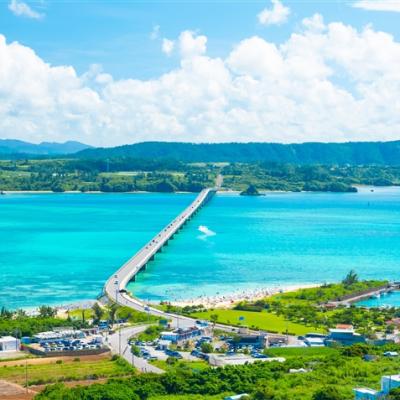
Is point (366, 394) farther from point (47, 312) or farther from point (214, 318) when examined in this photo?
point (47, 312)

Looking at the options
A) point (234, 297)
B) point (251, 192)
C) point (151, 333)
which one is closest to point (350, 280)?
point (234, 297)

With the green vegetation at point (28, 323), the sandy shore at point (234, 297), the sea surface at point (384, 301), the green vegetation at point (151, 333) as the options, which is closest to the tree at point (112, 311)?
the green vegetation at point (28, 323)

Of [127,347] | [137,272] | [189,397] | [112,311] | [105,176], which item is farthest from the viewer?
[105,176]

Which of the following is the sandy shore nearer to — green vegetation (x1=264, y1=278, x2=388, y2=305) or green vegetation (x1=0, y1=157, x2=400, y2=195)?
green vegetation (x1=264, y1=278, x2=388, y2=305)

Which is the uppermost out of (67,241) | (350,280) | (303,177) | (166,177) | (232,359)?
(303,177)

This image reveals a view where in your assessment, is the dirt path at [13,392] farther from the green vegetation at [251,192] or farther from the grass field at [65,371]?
the green vegetation at [251,192]
